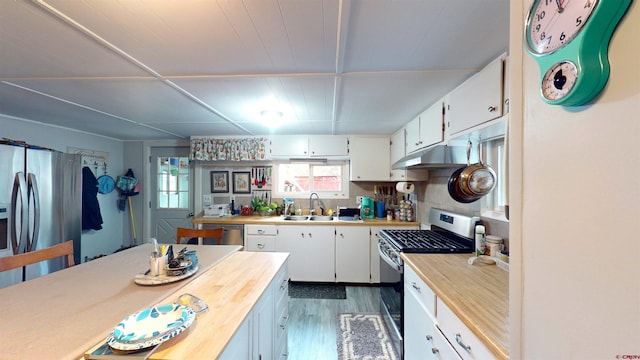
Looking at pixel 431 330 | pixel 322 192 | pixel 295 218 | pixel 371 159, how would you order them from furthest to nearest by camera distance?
pixel 322 192 → pixel 295 218 → pixel 371 159 → pixel 431 330

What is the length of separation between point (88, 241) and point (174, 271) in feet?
10.7

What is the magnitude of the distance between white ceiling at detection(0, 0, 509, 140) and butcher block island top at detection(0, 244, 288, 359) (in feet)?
4.19

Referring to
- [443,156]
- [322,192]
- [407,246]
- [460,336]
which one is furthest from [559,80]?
[322,192]

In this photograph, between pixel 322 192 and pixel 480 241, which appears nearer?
pixel 480 241

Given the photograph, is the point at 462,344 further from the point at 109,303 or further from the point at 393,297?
the point at 109,303

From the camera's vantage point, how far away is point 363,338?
2.09 meters

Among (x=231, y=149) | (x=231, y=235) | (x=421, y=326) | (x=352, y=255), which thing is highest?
(x=231, y=149)

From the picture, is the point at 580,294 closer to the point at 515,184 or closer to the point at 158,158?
the point at 515,184

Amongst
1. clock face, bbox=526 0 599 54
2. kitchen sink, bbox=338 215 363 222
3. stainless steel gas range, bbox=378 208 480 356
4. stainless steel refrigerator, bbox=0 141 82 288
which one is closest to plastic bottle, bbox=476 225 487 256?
stainless steel gas range, bbox=378 208 480 356

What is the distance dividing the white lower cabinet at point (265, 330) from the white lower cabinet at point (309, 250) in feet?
4.69

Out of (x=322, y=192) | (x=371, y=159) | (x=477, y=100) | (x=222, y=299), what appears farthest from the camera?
(x=322, y=192)

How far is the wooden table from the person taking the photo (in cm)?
78

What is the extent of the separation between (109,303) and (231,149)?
8.78ft

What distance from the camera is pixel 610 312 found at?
13.9 inches
